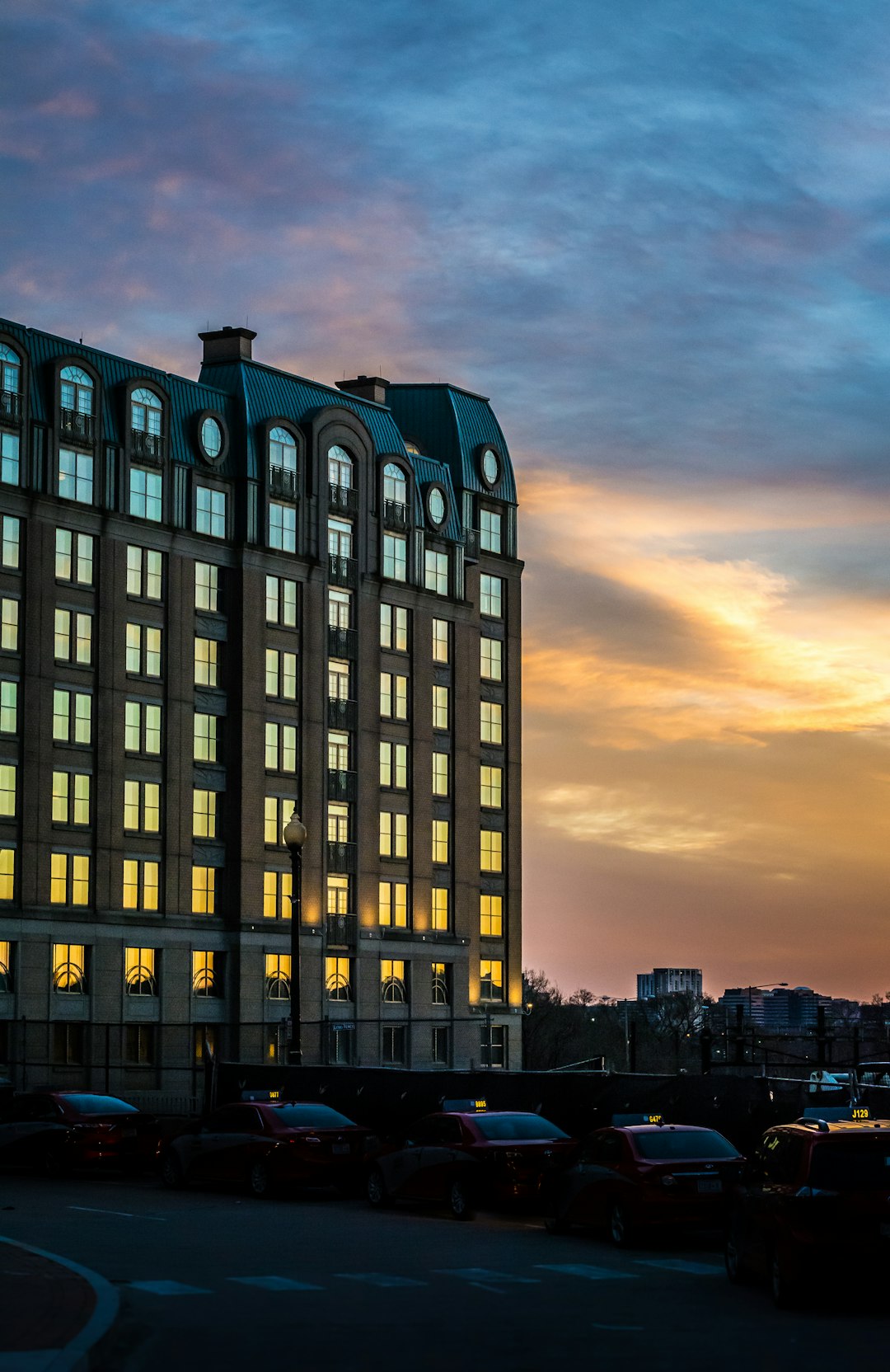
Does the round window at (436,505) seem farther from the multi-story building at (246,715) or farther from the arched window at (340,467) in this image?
the arched window at (340,467)

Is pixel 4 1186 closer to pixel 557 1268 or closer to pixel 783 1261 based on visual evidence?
pixel 557 1268

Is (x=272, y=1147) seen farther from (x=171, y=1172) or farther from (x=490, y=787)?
(x=490, y=787)

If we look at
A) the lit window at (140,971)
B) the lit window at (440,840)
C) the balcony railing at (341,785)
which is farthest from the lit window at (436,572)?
the lit window at (140,971)

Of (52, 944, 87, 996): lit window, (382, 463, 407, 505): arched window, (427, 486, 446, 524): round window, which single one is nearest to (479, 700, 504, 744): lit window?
(427, 486, 446, 524): round window

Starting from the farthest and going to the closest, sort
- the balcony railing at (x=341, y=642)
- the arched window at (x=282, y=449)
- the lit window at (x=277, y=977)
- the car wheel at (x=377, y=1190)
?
the balcony railing at (x=341, y=642), the arched window at (x=282, y=449), the lit window at (x=277, y=977), the car wheel at (x=377, y=1190)

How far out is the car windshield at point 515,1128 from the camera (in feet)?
93.4

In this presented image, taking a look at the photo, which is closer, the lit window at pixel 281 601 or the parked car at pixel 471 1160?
the parked car at pixel 471 1160

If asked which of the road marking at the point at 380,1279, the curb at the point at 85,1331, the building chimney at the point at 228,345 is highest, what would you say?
the building chimney at the point at 228,345

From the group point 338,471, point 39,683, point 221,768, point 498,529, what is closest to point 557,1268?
point 39,683

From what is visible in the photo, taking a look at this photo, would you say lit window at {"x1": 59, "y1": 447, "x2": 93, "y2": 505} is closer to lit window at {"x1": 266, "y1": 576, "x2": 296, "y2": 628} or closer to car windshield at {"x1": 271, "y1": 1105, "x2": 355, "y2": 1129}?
lit window at {"x1": 266, "y1": 576, "x2": 296, "y2": 628}

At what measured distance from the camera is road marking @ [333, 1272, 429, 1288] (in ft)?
64.4

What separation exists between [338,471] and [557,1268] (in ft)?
228

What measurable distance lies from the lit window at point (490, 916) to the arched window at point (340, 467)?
68.4 feet

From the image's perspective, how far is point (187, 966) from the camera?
79.3m
